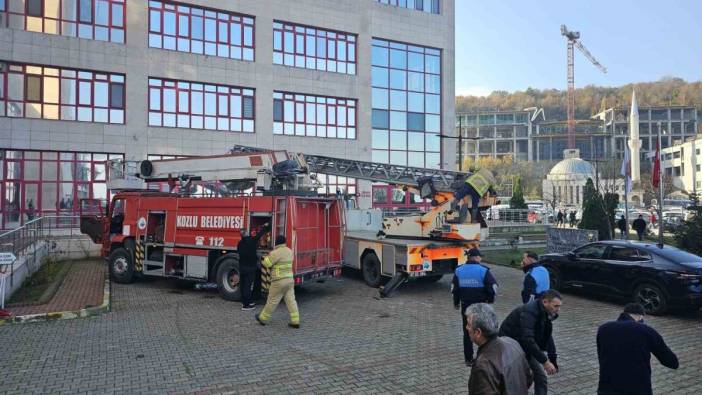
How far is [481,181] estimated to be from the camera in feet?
44.8

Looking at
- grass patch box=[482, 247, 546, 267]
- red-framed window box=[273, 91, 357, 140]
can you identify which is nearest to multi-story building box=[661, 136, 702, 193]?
red-framed window box=[273, 91, 357, 140]

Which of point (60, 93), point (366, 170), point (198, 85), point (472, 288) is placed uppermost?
point (198, 85)

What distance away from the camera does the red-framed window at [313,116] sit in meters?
29.0

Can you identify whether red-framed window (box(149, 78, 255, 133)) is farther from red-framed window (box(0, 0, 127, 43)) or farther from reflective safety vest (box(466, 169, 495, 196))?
reflective safety vest (box(466, 169, 495, 196))

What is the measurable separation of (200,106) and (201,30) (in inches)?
160

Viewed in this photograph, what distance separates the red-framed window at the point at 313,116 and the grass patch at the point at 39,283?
14920 mm

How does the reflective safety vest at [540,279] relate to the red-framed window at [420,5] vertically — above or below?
below

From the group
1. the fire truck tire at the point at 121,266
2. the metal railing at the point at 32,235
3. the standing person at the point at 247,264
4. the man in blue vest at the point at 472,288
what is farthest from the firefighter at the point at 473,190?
the metal railing at the point at 32,235

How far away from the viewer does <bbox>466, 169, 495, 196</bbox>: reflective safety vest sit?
44.3 feet

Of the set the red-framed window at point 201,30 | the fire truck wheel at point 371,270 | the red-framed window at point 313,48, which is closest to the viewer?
the fire truck wheel at point 371,270

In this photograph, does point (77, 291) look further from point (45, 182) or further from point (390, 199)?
point (390, 199)

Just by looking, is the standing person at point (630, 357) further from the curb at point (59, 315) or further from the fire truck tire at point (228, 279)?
the curb at point (59, 315)

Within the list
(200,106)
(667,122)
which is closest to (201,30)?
(200,106)

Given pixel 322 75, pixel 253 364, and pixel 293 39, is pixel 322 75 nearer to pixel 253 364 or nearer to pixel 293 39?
pixel 293 39
